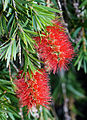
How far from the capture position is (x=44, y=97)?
0.58 m

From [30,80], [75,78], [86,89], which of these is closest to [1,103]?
[30,80]

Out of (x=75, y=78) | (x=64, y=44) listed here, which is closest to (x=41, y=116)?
(x=64, y=44)

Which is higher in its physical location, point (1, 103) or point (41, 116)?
point (1, 103)

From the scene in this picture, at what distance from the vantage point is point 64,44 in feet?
1.94

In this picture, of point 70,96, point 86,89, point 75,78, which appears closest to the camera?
point 70,96

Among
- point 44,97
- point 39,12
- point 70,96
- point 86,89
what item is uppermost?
point 39,12

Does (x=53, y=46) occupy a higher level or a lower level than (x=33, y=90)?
higher

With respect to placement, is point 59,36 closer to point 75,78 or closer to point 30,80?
point 30,80

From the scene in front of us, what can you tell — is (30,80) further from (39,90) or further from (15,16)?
(15,16)

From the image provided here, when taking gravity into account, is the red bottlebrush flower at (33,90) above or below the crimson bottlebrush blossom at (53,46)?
below

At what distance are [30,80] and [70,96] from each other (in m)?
1.05

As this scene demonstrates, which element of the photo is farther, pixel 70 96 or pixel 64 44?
pixel 70 96

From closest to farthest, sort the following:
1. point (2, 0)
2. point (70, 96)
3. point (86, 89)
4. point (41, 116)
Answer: point (2, 0) < point (41, 116) < point (70, 96) < point (86, 89)

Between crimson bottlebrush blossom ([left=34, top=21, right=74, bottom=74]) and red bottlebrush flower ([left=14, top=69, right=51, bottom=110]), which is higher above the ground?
crimson bottlebrush blossom ([left=34, top=21, right=74, bottom=74])
